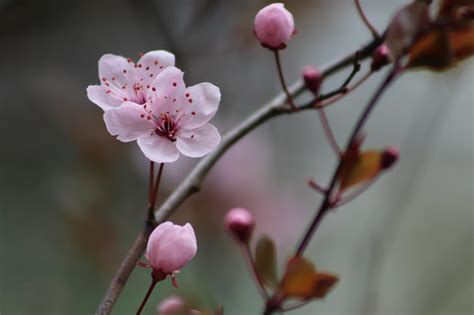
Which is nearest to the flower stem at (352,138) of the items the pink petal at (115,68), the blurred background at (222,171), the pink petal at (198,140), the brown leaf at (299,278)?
the brown leaf at (299,278)

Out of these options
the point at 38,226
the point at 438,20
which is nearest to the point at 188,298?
the point at 438,20

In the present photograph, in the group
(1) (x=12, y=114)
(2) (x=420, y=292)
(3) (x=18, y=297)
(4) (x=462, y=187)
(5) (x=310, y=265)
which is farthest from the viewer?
(4) (x=462, y=187)

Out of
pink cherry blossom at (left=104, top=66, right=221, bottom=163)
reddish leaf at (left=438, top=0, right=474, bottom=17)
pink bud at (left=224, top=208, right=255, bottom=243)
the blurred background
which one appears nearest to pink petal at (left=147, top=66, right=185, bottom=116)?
pink cherry blossom at (left=104, top=66, right=221, bottom=163)

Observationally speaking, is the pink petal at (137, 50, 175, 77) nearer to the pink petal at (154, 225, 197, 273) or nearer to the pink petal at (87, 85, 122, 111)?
the pink petal at (87, 85, 122, 111)

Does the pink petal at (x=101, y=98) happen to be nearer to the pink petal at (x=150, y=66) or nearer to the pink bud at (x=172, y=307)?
the pink petal at (x=150, y=66)

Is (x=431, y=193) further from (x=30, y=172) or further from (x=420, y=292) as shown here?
(x=30, y=172)

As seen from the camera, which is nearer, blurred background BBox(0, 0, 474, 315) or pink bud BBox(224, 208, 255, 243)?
pink bud BBox(224, 208, 255, 243)
